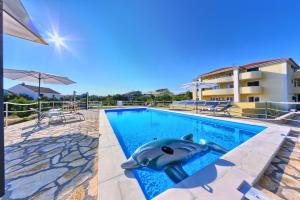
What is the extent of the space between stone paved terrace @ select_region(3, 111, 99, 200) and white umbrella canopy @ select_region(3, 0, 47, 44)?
2152 millimetres

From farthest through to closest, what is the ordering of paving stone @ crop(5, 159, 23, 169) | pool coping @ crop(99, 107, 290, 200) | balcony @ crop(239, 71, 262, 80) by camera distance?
balcony @ crop(239, 71, 262, 80), paving stone @ crop(5, 159, 23, 169), pool coping @ crop(99, 107, 290, 200)

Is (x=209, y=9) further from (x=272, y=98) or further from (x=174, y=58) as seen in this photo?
(x=272, y=98)

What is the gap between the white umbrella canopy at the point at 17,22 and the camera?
1607 mm

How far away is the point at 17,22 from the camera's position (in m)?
2.02

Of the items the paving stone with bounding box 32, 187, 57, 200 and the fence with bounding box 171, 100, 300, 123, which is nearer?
the paving stone with bounding box 32, 187, 57, 200

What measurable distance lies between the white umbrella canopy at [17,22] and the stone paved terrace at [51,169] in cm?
215

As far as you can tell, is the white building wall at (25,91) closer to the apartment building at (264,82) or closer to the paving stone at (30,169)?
the apartment building at (264,82)

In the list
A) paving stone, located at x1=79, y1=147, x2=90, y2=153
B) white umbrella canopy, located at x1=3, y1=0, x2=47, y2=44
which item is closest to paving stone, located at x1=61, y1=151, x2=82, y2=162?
paving stone, located at x1=79, y1=147, x2=90, y2=153

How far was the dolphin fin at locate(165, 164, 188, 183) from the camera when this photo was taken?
6.14 feet

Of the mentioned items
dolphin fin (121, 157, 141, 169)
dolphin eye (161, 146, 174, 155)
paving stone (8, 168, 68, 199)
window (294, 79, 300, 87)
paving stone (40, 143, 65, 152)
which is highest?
window (294, 79, 300, 87)

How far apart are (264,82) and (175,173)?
75.9 feet

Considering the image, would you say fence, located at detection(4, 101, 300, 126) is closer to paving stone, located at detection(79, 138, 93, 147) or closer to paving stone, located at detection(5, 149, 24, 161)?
paving stone, located at detection(5, 149, 24, 161)

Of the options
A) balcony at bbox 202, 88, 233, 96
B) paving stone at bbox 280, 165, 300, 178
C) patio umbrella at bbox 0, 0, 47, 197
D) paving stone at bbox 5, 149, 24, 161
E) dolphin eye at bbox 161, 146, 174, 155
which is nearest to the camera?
patio umbrella at bbox 0, 0, 47, 197

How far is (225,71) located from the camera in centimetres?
2111
